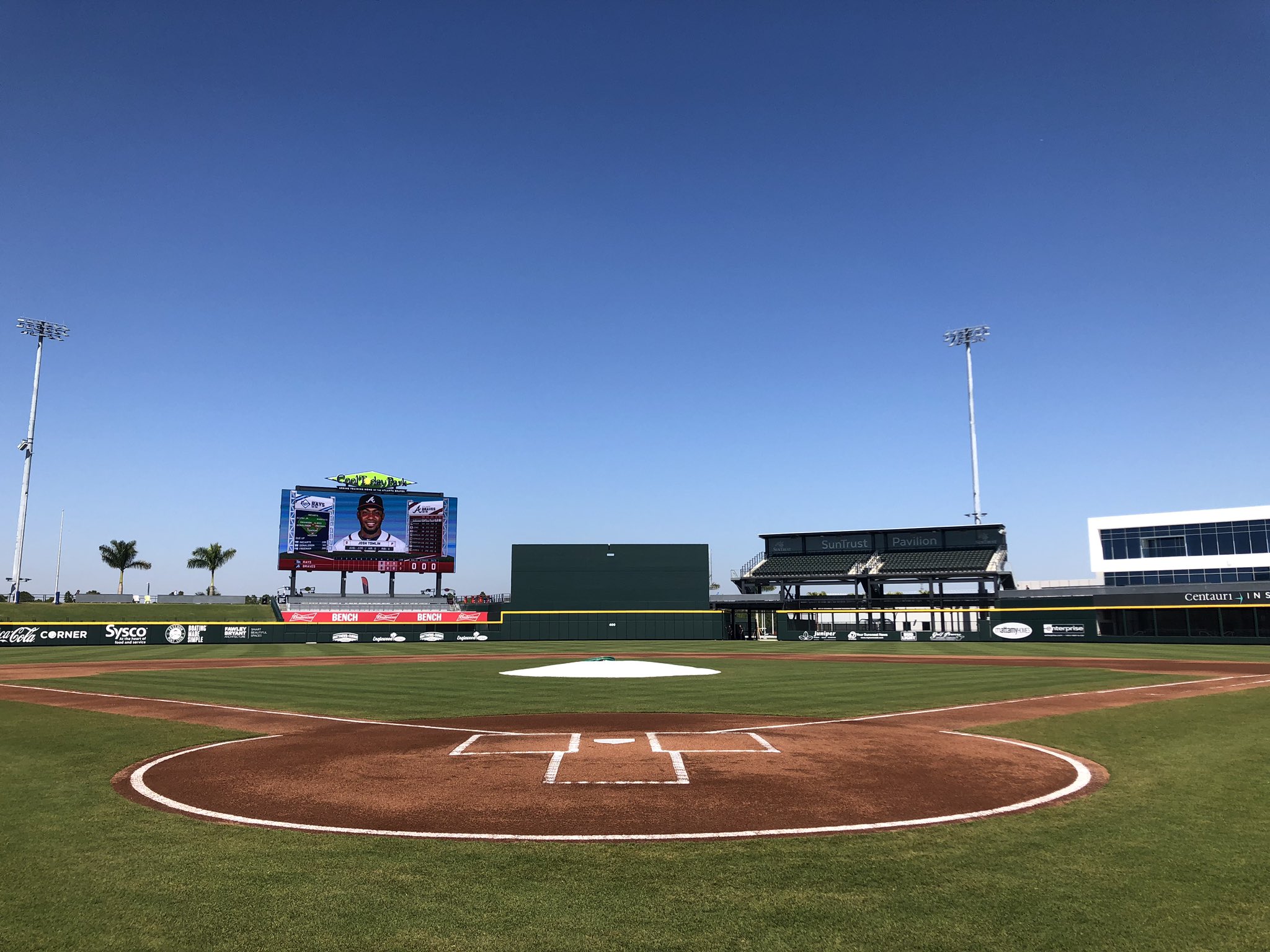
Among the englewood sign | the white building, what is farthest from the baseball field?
the white building

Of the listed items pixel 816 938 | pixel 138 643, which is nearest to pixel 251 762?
pixel 816 938

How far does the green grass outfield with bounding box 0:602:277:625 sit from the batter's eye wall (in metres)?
24.8

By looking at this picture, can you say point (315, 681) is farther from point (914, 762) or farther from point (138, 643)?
point (138, 643)

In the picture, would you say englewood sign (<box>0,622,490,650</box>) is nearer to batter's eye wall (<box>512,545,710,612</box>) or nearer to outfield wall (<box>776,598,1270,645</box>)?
batter's eye wall (<box>512,545,710,612</box>)

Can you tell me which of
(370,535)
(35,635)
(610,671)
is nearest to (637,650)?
(610,671)

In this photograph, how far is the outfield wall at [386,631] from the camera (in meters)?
51.1

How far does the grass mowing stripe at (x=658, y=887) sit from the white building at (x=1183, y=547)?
78616 millimetres

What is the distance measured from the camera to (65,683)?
83.8 ft

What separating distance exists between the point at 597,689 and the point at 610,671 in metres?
5.06

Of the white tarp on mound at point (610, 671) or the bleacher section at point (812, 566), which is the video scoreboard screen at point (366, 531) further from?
the white tarp on mound at point (610, 671)

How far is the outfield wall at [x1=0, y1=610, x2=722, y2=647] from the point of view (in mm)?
51094

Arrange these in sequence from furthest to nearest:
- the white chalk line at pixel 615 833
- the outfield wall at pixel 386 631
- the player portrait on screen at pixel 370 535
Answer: the player portrait on screen at pixel 370 535
the outfield wall at pixel 386 631
the white chalk line at pixel 615 833

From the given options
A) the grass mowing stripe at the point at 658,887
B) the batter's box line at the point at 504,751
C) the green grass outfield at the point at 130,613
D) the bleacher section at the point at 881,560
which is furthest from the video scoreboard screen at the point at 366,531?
the grass mowing stripe at the point at 658,887

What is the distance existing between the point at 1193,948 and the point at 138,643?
58914 mm
